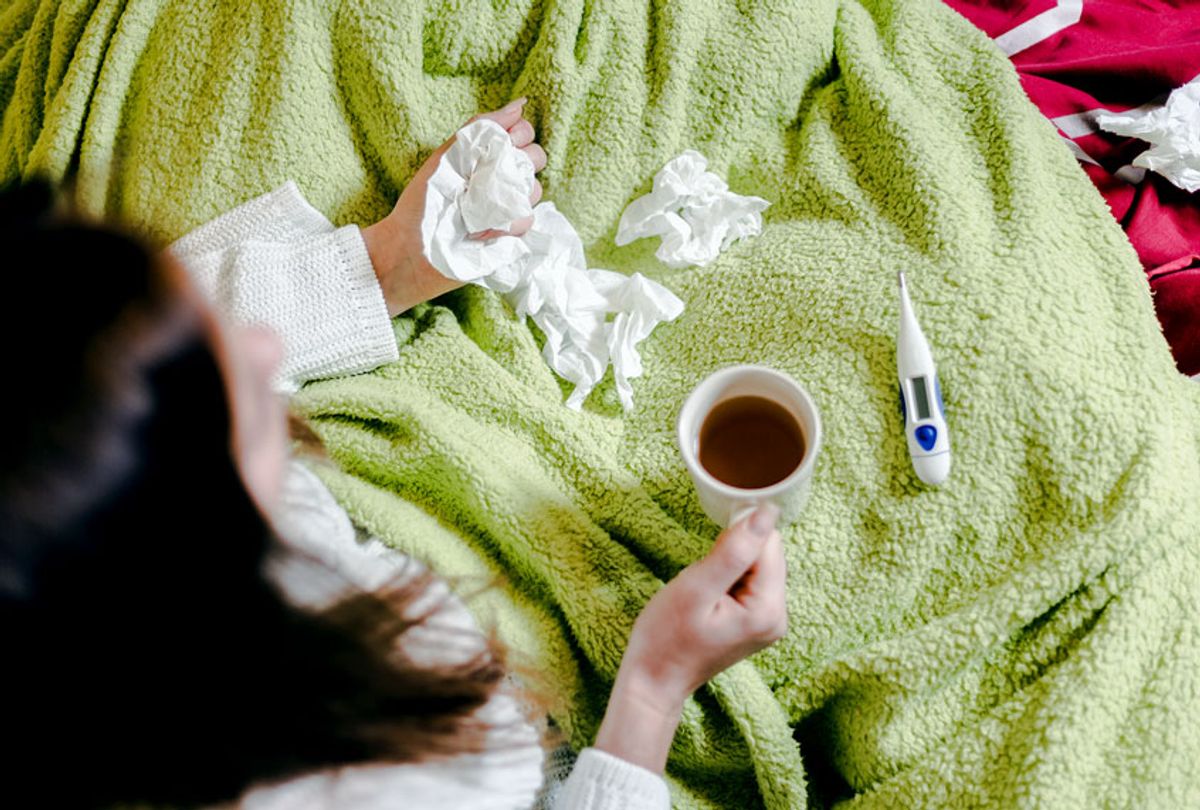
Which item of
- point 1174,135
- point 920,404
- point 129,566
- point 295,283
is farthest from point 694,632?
point 1174,135

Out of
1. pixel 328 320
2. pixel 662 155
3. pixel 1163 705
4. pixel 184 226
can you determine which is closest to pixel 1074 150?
pixel 662 155

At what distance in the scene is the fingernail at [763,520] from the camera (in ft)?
1.84

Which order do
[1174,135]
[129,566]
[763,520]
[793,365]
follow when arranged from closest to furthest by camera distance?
[129,566]
[763,520]
[793,365]
[1174,135]

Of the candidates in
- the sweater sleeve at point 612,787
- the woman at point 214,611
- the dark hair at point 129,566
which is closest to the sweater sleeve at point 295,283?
the woman at point 214,611

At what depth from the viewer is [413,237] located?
2.53 feet

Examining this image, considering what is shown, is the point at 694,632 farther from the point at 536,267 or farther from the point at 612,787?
the point at 536,267

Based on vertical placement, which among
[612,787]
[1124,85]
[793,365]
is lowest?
[612,787]

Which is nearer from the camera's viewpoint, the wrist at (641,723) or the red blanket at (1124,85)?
the wrist at (641,723)

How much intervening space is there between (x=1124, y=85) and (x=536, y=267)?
646 millimetres

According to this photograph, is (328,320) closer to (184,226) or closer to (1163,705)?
(184,226)

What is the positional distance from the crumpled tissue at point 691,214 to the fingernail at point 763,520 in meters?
0.30

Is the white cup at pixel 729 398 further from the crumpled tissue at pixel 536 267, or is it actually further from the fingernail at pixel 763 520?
the crumpled tissue at pixel 536 267

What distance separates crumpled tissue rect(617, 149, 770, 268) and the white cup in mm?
209

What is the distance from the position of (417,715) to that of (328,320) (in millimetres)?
375
